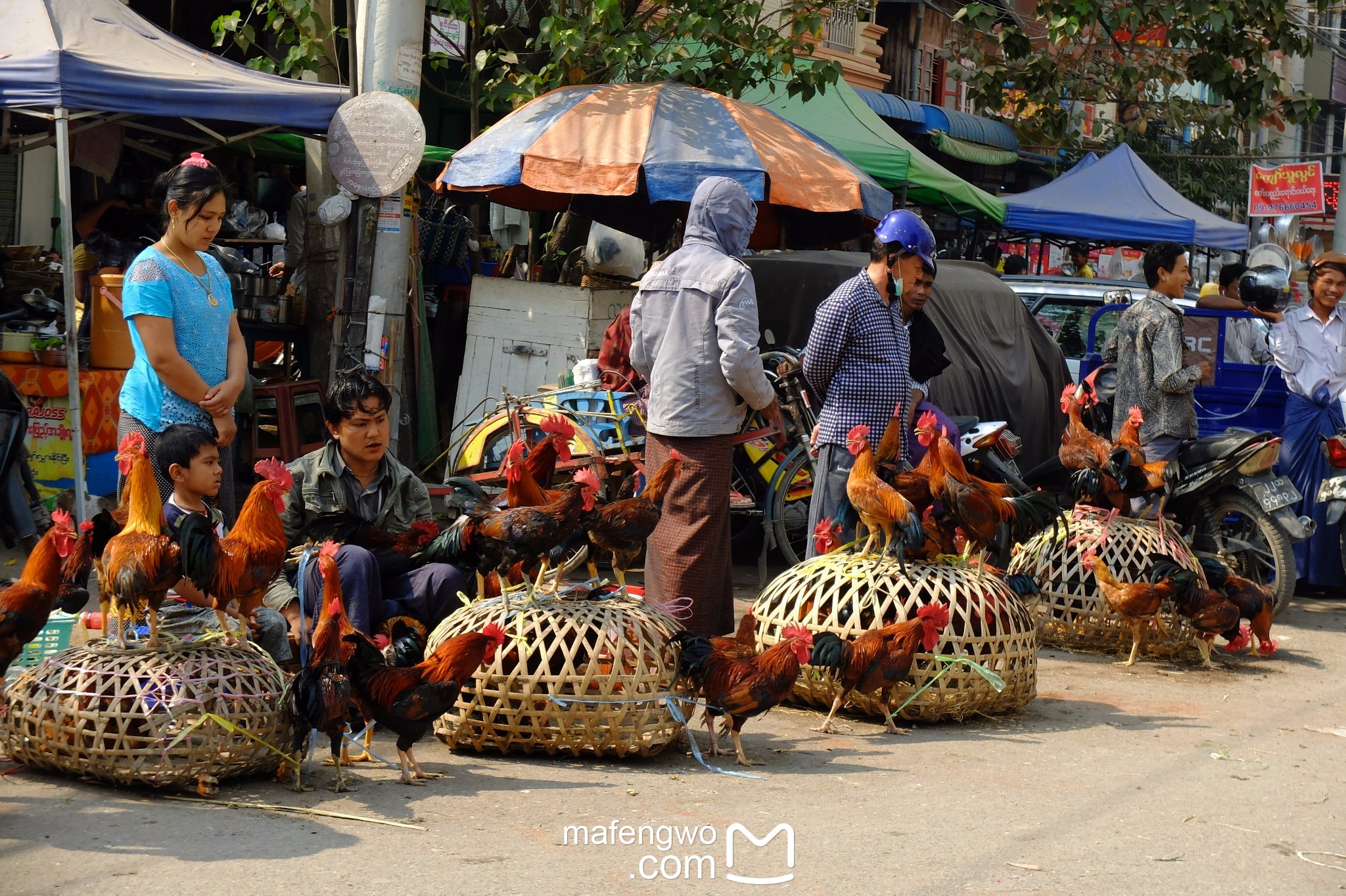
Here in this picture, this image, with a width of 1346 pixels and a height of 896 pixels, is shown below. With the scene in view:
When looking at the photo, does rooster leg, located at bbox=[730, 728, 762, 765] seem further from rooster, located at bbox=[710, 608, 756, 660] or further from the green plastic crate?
the green plastic crate

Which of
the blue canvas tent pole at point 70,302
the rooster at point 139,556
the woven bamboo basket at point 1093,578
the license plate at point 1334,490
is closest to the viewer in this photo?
the rooster at point 139,556

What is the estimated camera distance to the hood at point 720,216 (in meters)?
5.82

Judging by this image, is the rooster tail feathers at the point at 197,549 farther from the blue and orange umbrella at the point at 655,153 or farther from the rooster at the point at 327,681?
the blue and orange umbrella at the point at 655,153

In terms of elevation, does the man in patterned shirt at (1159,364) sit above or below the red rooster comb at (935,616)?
above

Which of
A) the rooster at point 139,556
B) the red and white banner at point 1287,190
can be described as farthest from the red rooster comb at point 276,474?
the red and white banner at point 1287,190

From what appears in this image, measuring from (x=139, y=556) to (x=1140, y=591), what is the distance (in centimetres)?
441

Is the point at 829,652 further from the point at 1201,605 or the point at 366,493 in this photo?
the point at 1201,605

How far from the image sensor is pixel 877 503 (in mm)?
5297

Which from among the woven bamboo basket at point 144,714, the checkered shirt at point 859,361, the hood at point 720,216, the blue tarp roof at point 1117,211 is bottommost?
the woven bamboo basket at point 144,714

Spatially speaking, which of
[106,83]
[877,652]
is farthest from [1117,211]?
[877,652]

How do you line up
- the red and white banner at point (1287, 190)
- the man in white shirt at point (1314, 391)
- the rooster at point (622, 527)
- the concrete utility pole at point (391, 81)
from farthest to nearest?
the red and white banner at point (1287, 190) → the man in white shirt at point (1314, 391) → the concrete utility pole at point (391, 81) → the rooster at point (622, 527)

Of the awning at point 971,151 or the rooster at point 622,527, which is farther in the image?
the awning at point 971,151

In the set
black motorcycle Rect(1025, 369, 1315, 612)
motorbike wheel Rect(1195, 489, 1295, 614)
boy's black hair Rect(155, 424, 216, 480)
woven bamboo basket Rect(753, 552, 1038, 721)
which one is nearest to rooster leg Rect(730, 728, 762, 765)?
woven bamboo basket Rect(753, 552, 1038, 721)

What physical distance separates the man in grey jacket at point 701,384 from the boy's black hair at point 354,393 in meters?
1.37
